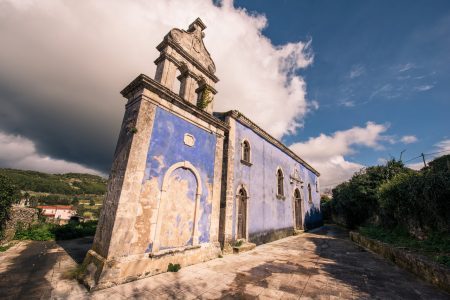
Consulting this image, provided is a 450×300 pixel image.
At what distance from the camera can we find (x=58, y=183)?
95312mm

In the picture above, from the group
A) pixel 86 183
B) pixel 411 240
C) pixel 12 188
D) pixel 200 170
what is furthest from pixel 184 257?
pixel 86 183

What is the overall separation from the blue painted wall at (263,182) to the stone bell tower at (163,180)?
1.84 metres

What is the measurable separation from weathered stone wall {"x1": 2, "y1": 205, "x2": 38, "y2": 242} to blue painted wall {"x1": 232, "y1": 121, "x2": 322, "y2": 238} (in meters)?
12.0

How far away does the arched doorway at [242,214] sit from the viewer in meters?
9.37

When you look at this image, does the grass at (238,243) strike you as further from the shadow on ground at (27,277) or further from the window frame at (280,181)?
the shadow on ground at (27,277)

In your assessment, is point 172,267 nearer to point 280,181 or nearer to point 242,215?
point 242,215

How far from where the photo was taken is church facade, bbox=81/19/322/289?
5164 millimetres

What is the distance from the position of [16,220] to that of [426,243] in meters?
19.3

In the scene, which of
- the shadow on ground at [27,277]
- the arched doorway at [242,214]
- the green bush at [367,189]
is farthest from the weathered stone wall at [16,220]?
the green bush at [367,189]

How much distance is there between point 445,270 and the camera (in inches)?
172

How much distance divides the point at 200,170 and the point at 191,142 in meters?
1.16

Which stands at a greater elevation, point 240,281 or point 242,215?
point 242,215

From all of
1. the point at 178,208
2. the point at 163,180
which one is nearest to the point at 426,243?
the point at 178,208

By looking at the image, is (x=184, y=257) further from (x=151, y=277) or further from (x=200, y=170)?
(x=200, y=170)
